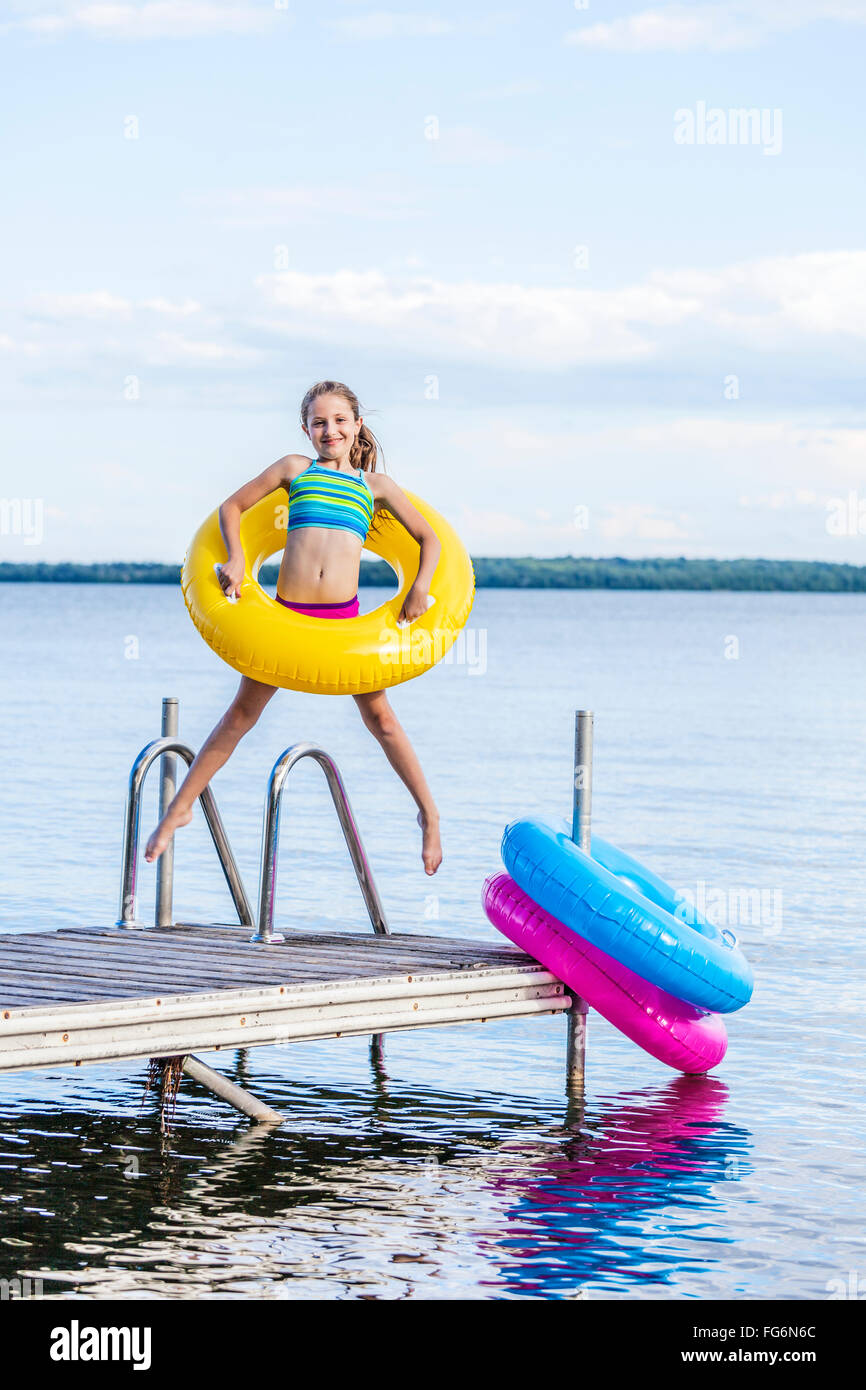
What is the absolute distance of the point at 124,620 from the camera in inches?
4318

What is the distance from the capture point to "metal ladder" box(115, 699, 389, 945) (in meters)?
7.90

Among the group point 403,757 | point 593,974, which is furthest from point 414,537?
point 593,974

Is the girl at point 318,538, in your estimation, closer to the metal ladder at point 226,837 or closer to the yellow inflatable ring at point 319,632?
the yellow inflatable ring at point 319,632

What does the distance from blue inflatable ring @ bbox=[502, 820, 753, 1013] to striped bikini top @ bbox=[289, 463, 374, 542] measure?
1.57 meters

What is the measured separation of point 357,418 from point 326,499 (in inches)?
16.2

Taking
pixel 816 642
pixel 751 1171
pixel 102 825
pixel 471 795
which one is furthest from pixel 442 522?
pixel 816 642

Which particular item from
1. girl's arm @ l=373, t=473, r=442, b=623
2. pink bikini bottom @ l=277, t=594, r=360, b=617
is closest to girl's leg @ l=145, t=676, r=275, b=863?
pink bikini bottom @ l=277, t=594, r=360, b=617

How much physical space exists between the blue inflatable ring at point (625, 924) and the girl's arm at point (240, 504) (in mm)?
1688

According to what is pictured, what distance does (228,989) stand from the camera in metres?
6.75

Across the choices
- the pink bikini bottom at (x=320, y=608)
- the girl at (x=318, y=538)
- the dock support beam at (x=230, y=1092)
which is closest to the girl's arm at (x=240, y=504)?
the girl at (x=318, y=538)

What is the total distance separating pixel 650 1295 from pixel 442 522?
3576 millimetres

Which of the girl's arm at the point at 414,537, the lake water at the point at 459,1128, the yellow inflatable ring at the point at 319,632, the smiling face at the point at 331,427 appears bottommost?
the lake water at the point at 459,1128

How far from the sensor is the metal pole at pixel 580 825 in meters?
8.17

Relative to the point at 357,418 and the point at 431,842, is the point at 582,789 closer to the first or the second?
the point at 431,842
